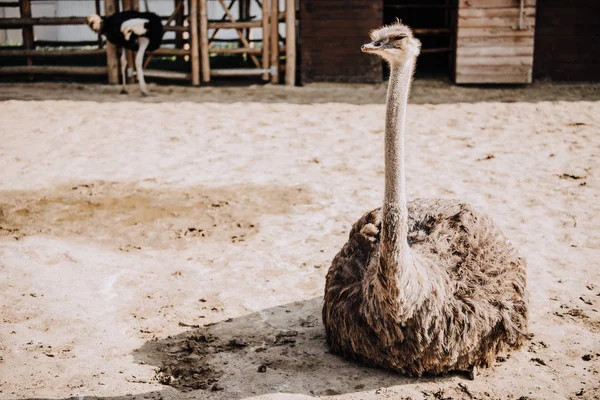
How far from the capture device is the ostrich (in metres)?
2.97

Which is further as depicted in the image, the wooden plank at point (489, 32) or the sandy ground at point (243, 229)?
the wooden plank at point (489, 32)

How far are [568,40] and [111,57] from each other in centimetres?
760

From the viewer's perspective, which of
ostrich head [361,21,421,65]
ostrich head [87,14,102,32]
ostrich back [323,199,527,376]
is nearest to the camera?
ostrich head [361,21,421,65]

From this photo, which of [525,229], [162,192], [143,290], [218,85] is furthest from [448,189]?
[218,85]

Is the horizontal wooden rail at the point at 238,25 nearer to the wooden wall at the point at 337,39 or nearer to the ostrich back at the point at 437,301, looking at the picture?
the wooden wall at the point at 337,39

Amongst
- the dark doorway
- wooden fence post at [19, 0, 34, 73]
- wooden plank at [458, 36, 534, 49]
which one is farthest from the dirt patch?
the dark doorway

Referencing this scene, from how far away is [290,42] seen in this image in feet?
38.5

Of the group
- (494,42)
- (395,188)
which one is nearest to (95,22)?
(494,42)

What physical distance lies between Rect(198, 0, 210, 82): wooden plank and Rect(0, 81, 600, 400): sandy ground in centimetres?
154

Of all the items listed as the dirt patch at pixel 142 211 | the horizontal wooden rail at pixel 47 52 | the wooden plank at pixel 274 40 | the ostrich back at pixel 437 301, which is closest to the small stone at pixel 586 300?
the ostrich back at pixel 437 301

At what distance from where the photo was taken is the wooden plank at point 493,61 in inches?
444

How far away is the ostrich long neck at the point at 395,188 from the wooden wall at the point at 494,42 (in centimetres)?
884

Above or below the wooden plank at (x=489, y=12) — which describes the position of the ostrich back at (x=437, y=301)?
below

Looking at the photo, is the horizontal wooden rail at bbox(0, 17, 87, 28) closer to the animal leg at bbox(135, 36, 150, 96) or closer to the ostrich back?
the animal leg at bbox(135, 36, 150, 96)
